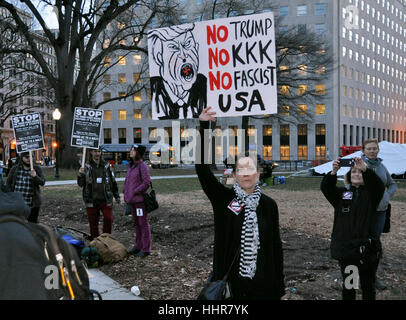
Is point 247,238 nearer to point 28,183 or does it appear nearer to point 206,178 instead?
point 206,178

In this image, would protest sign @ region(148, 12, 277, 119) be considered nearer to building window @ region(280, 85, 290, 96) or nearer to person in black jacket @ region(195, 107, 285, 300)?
person in black jacket @ region(195, 107, 285, 300)

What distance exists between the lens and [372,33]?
8056 centimetres

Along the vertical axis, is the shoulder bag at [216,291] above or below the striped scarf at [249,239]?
below

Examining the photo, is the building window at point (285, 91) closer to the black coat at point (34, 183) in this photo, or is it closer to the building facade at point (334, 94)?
the building facade at point (334, 94)

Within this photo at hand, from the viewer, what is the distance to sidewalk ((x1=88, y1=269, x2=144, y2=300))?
17.0 feet

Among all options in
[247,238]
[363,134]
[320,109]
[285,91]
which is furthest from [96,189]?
[363,134]

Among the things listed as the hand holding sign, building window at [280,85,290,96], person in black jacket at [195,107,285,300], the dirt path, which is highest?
building window at [280,85,290,96]

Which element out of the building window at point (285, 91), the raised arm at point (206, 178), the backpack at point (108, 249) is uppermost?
the building window at point (285, 91)

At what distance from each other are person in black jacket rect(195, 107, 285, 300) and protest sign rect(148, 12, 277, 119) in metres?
1.49

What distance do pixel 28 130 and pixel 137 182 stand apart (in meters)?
3.48

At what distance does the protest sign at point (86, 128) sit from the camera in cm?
852

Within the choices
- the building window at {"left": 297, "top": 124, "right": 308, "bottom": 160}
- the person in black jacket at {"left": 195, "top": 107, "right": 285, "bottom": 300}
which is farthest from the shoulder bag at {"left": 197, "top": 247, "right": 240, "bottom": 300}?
the building window at {"left": 297, "top": 124, "right": 308, "bottom": 160}

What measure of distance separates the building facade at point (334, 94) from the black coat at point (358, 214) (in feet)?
182

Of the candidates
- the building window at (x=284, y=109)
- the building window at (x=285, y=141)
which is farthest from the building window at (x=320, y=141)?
the building window at (x=284, y=109)
